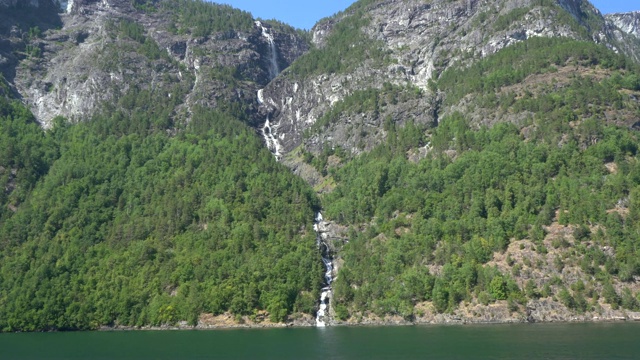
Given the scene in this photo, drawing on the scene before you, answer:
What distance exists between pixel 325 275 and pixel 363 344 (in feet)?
212

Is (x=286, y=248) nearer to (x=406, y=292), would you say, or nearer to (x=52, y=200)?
(x=406, y=292)

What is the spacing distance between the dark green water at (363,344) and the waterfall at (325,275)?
19699mm

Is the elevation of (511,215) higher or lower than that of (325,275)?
higher

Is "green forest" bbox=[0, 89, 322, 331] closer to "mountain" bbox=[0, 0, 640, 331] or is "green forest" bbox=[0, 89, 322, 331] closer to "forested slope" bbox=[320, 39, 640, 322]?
"mountain" bbox=[0, 0, 640, 331]

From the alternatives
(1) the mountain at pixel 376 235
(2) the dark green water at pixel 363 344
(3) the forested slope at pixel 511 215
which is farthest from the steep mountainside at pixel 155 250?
(2) the dark green water at pixel 363 344

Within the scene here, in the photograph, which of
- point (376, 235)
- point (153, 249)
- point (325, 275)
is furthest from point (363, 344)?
point (153, 249)

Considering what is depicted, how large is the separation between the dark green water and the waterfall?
19.7 meters

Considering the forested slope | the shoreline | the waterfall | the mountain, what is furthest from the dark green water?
the waterfall

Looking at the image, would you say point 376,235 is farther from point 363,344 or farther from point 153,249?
point 363,344

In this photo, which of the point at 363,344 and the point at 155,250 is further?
the point at 155,250

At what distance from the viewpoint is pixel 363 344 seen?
313 ft

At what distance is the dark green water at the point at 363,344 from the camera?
3093 inches

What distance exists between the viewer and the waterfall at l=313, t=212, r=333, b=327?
146m

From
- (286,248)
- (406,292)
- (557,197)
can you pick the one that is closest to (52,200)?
(286,248)
